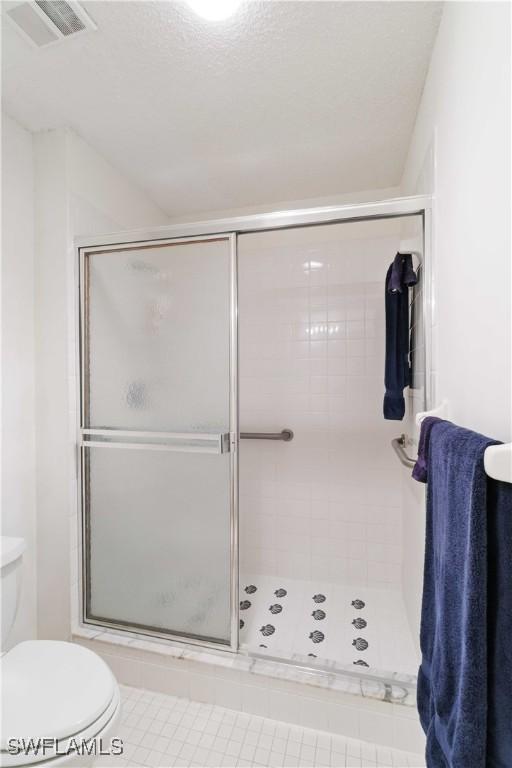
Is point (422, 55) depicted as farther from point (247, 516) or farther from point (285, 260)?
point (247, 516)

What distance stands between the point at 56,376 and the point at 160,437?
1.93 feet

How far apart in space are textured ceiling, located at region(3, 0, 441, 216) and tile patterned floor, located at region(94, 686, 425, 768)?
246 cm

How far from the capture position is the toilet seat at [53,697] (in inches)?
39.7

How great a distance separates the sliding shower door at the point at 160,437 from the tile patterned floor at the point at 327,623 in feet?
1.18

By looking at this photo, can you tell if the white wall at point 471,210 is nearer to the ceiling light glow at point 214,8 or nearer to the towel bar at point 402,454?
the towel bar at point 402,454

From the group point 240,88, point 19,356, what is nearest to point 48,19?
point 240,88

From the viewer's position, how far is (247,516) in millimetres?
2596

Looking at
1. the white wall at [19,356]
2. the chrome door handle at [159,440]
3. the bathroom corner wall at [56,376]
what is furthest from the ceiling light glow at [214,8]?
the chrome door handle at [159,440]

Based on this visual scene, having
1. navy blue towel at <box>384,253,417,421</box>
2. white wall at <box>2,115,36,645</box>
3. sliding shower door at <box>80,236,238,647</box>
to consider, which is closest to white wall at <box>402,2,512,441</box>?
navy blue towel at <box>384,253,417,421</box>

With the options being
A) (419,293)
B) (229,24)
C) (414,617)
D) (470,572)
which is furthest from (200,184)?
(414,617)

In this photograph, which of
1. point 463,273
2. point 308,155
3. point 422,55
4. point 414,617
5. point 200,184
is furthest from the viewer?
point 200,184

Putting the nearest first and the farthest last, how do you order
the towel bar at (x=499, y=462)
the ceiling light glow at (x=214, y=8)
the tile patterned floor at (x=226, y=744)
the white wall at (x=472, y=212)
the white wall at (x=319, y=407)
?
the towel bar at (x=499, y=462) < the white wall at (x=472, y=212) < the ceiling light glow at (x=214, y=8) < the tile patterned floor at (x=226, y=744) < the white wall at (x=319, y=407)

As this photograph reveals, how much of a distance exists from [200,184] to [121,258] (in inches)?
32.5

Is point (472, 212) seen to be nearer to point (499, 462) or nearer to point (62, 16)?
point (499, 462)
